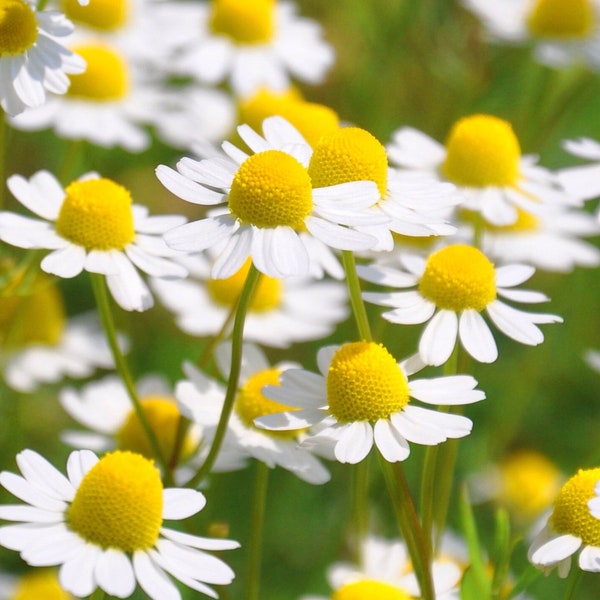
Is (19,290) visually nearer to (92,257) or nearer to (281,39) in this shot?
(92,257)

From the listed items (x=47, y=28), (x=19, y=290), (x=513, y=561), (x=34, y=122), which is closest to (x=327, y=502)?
(x=513, y=561)

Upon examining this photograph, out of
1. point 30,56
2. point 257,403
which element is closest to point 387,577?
point 257,403

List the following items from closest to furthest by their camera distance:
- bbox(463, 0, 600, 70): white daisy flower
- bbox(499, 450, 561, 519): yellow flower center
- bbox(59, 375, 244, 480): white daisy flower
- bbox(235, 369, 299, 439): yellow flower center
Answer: bbox(235, 369, 299, 439): yellow flower center → bbox(59, 375, 244, 480): white daisy flower → bbox(463, 0, 600, 70): white daisy flower → bbox(499, 450, 561, 519): yellow flower center

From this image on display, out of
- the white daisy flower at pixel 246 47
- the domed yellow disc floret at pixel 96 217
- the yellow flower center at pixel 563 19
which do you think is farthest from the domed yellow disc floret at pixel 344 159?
the yellow flower center at pixel 563 19

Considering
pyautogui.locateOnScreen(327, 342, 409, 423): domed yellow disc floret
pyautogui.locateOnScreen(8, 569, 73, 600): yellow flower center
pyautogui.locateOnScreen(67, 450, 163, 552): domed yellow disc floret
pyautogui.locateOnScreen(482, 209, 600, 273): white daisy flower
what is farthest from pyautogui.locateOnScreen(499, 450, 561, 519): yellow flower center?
pyautogui.locateOnScreen(67, 450, 163, 552): domed yellow disc floret

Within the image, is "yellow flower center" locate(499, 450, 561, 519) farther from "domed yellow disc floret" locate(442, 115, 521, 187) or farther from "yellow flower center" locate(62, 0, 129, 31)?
"yellow flower center" locate(62, 0, 129, 31)

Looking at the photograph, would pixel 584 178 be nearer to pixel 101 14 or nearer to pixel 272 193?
pixel 272 193

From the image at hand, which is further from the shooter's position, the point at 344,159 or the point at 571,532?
the point at 344,159
